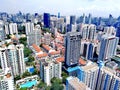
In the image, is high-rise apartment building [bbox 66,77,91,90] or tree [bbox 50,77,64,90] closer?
high-rise apartment building [bbox 66,77,91,90]

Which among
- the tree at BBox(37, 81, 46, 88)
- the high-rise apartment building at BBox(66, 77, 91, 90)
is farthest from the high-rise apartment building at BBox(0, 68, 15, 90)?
the high-rise apartment building at BBox(66, 77, 91, 90)

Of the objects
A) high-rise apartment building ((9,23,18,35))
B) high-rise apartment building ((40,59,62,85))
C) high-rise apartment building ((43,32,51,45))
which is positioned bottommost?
high-rise apartment building ((40,59,62,85))

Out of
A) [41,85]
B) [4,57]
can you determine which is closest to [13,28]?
[4,57]

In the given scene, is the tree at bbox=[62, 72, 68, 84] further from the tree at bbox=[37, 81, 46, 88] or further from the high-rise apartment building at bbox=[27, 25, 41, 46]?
the high-rise apartment building at bbox=[27, 25, 41, 46]

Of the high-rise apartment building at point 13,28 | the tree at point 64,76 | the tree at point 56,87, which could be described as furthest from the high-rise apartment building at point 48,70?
the high-rise apartment building at point 13,28

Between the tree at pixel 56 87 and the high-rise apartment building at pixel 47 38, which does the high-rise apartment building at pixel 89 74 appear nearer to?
the tree at pixel 56 87

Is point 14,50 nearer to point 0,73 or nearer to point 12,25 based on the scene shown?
point 0,73

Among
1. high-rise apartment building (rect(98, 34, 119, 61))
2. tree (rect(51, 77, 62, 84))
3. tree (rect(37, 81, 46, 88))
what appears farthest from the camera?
high-rise apartment building (rect(98, 34, 119, 61))

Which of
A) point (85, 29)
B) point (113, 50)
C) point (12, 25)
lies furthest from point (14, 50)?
point (12, 25)
